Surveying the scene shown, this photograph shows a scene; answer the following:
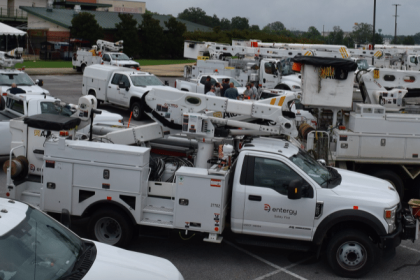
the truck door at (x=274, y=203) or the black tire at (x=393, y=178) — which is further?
the black tire at (x=393, y=178)

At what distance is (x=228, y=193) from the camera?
27.0ft

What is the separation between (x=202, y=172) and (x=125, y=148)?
4.01ft

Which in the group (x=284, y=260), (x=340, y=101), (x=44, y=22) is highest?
(x=44, y=22)

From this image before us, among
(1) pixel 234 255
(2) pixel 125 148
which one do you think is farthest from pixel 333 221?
(2) pixel 125 148

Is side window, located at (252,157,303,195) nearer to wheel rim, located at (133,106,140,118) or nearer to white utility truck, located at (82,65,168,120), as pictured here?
white utility truck, located at (82,65,168,120)

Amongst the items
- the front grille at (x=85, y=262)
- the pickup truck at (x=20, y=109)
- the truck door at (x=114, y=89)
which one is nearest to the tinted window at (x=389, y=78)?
the pickup truck at (x=20, y=109)

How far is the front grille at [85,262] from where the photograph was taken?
16.4ft

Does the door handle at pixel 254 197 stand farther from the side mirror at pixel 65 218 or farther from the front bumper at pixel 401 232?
the side mirror at pixel 65 218

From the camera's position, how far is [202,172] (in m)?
7.98

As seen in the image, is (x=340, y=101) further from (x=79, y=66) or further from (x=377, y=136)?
(x=79, y=66)

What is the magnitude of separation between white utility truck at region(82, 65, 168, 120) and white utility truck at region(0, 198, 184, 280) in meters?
15.4

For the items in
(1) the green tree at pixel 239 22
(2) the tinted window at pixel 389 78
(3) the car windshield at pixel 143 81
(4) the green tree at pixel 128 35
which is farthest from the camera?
(1) the green tree at pixel 239 22

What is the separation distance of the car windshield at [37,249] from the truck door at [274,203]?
2953mm

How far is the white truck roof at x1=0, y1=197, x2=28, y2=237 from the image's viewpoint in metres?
5.01
